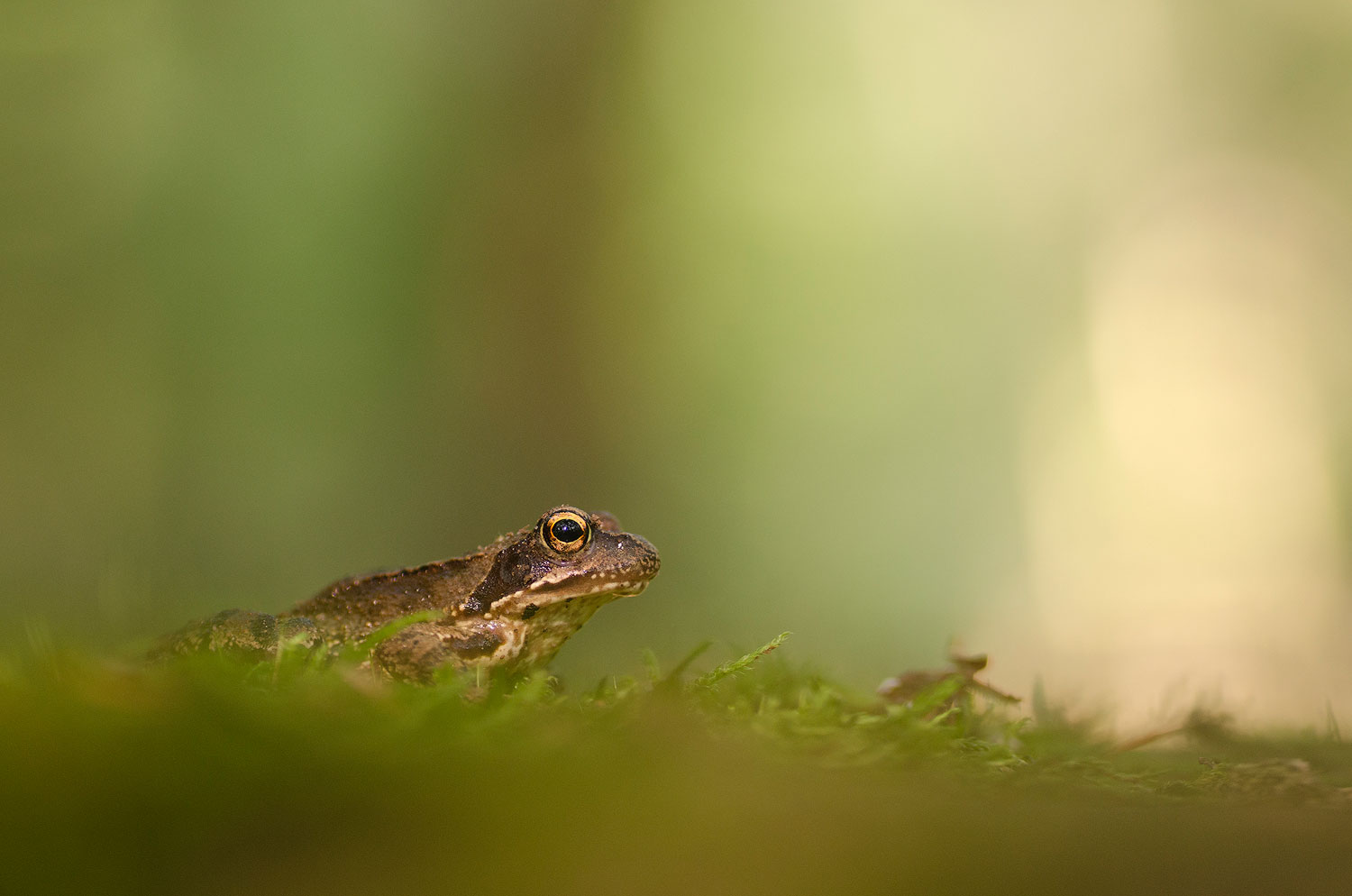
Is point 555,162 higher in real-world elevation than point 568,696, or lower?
higher

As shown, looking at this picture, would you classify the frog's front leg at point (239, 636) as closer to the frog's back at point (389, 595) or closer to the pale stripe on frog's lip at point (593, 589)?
the frog's back at point (389, 595)

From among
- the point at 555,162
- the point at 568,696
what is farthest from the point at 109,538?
the point at 568,696

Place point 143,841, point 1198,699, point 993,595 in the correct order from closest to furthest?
point 143,841 < point 1198,699 < point 993,595

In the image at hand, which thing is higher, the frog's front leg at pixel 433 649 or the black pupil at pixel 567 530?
the black pupil at pixel 567 530

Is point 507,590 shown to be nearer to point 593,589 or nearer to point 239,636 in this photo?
point 593,589

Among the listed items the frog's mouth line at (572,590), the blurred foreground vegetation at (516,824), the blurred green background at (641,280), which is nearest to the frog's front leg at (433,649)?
the frog's mouth line at (572,590)

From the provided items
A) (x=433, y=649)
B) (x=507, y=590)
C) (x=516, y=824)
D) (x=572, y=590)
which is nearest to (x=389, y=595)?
(x=507, y=590)

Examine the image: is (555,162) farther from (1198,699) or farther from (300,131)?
(1198,699)
